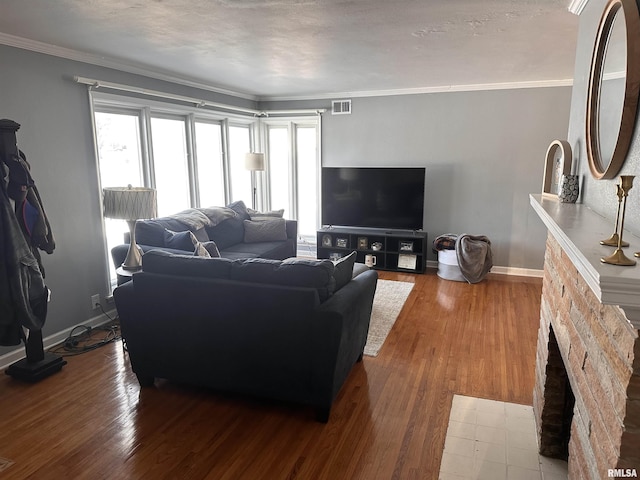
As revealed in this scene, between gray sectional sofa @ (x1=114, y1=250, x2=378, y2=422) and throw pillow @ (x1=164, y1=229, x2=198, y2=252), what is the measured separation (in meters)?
1.10

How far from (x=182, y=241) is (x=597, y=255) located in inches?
137

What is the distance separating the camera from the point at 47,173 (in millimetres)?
3664

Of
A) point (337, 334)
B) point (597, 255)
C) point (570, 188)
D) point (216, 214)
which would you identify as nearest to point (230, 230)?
point (216, 214)

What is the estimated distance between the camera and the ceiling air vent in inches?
252

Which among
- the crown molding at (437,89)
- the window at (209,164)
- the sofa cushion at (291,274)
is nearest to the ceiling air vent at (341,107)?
the crown molding at (437,89)

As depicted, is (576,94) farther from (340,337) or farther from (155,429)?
(155,429)

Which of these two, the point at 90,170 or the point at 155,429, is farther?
the point at 90,170

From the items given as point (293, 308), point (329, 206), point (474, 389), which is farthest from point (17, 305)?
point (329, 206)

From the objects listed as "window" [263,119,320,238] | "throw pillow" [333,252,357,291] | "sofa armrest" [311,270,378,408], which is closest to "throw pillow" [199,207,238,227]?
"window" [263,119,320,238]

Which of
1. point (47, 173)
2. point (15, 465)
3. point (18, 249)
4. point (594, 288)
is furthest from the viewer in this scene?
point (47, 173)

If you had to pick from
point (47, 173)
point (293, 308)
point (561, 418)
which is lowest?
point (561, 418)

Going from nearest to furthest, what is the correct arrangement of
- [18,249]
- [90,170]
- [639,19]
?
[639,19] < [18,249] < [90,170]

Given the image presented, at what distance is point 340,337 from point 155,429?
4.02 feet

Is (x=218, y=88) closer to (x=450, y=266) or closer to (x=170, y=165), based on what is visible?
(x=170, y=165)
